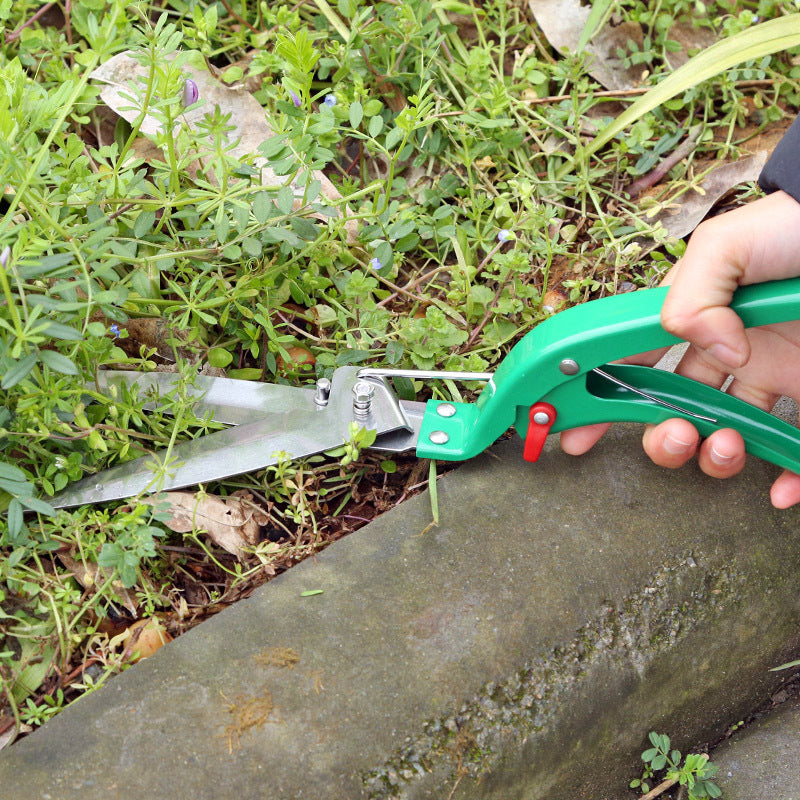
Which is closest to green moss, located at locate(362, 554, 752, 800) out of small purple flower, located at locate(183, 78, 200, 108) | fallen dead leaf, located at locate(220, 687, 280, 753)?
fallen dead leaf, located at locate(220, 687, 280, 753)

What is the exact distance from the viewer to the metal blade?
4.89 feet

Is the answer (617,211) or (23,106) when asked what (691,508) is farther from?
(23,106)

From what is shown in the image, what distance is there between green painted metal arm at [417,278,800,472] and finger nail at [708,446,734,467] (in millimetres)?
39

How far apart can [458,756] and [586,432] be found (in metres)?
0.57

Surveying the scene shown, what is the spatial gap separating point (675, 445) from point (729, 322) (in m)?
0.25

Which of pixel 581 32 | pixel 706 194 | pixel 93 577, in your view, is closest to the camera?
pixel 93 577

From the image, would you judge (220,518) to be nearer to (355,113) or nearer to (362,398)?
(362,398)

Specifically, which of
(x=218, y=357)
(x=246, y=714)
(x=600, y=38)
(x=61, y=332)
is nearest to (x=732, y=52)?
(x=600, y=38)

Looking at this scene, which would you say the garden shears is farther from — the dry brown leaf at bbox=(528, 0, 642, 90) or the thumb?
the dry brown leaf at bbox=(528, 0, 642, 90)

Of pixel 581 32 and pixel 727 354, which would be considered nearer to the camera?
pixel 727 354

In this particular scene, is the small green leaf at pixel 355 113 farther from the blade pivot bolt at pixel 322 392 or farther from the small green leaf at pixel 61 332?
the small green leaf at pixel 61 332

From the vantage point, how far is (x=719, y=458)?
140cm

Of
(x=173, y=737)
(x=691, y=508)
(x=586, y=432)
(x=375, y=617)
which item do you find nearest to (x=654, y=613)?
(x=691, y=508)

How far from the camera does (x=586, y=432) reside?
1.47m
